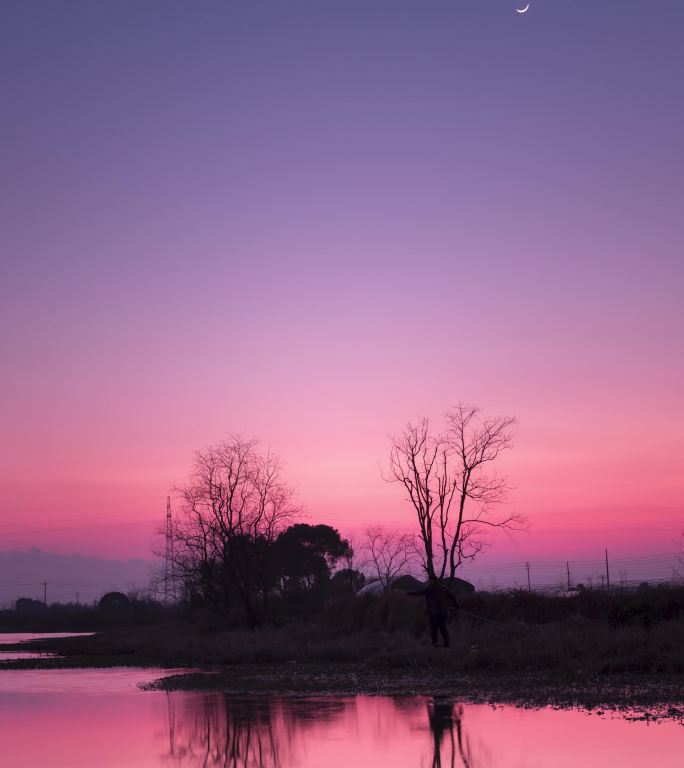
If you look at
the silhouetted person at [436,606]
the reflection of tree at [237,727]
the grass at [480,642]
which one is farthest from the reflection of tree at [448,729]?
the silhouetted person at [436,606]

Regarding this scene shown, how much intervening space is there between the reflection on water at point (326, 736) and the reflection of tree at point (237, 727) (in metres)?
0.02

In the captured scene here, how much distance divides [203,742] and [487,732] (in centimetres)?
373

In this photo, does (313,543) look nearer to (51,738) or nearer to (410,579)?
(410,579)

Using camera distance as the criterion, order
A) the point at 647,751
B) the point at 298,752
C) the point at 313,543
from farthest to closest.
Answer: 1. the point at 313,543
2. the point at 298,752
3. the point at 647,751

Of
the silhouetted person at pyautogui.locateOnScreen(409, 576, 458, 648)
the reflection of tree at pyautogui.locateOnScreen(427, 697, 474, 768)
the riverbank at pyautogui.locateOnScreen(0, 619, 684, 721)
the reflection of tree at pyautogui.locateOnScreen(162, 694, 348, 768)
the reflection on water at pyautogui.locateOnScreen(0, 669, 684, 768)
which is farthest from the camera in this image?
the silhouetted person at pyautogui.locateOnScreen(409, 576, 458, 648)

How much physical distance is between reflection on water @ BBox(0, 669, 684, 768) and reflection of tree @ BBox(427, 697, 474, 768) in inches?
0.6

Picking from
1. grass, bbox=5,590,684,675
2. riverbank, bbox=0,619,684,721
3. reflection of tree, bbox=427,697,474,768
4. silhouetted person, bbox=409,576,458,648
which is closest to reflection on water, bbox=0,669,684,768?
reflection of tree, bbox=427,697,474,768

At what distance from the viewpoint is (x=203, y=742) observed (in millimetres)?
13555

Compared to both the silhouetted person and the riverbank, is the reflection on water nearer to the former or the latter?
the riverbank

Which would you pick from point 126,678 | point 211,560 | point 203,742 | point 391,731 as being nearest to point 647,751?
point 391,731

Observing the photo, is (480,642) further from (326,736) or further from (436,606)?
(326,736)

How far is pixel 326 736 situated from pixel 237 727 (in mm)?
1593

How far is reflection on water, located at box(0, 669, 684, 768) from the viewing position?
11625 mm

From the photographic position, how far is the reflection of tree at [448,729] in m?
11.5
